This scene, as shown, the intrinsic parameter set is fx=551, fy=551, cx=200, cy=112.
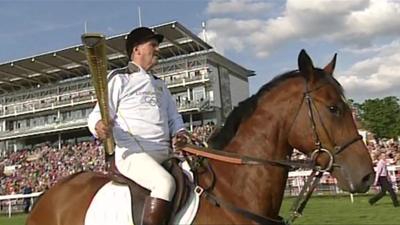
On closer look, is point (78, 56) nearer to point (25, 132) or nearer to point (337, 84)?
point (25, 132)

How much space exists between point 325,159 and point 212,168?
1.06 m

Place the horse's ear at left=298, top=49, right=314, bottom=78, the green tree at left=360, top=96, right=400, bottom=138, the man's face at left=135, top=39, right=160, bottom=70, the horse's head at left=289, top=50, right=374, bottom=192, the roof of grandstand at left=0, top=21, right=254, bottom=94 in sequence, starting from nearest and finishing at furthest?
the horse's head at left=289, top=50, right=374, bottom=192, the horse's ear at left=298, top=49, right=314, bottom=78, the man's face at left=135, top=39, right=160, bottom=70, the roof of grandstand at left=0, top=21, right=254, bottom=94, the green tree at left=360, top=96, right=400, bottom=138

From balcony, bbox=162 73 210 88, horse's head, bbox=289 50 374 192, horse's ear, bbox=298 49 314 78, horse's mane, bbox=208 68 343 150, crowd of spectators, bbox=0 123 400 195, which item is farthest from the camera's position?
balcony, bbox=162 73 210 88

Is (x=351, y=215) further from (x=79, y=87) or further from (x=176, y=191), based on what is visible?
(x=79, y=87)

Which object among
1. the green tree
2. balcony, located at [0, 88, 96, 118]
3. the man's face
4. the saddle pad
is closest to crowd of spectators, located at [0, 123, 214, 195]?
balcony, located at [0, 88, 96, 118]

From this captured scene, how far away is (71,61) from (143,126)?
224ft

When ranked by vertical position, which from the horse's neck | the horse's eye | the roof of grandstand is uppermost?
the roof of grandstand

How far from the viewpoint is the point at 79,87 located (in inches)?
2911

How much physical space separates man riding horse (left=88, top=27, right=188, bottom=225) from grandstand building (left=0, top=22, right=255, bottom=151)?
5457 cm

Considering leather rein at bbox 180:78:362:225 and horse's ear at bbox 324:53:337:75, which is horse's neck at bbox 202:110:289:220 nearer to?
leather rein at bbox 180:78:362:225

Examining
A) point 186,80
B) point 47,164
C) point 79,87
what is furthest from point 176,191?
point 79,87

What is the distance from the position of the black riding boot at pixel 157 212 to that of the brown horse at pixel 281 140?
27 cm

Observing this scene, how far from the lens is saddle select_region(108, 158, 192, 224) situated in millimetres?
4758

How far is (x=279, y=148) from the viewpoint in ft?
15.8
